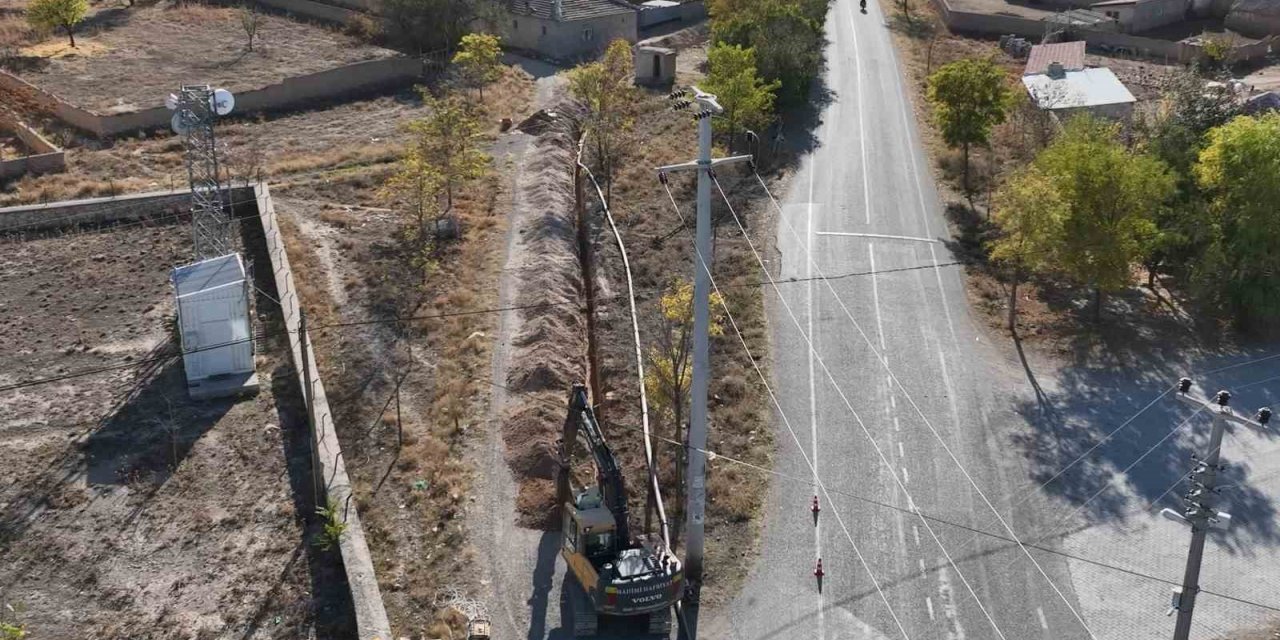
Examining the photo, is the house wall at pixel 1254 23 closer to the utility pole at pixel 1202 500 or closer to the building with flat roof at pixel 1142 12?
the building with flat roof at pixel 1142 12

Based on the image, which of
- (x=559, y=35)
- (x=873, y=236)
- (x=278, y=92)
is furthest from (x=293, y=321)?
(x=559, y=35)

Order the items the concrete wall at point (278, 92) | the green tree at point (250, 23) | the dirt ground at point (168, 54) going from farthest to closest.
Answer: the green tree at point (250, 23)
the dirt ground at point (168, 54)
the concrete wall at point (278, 92)

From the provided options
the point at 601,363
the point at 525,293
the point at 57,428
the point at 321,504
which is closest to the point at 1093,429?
the point at 601,363

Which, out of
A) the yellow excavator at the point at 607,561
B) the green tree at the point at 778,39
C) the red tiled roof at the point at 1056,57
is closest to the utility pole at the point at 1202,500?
the yellow excavator at the point at 607,561

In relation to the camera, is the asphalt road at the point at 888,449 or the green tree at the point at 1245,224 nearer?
the asphalt road at the point at 888,449

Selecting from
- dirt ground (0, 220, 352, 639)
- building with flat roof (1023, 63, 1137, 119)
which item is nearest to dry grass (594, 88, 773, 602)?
dirt ground (0, 220, 352, 639)

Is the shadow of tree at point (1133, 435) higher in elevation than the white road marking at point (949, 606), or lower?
higher

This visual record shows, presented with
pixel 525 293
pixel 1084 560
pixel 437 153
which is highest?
pixel 437 153

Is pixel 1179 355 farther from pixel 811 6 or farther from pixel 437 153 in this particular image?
pixel 811 6

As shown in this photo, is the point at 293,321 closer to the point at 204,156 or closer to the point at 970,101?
the point at 204,156
